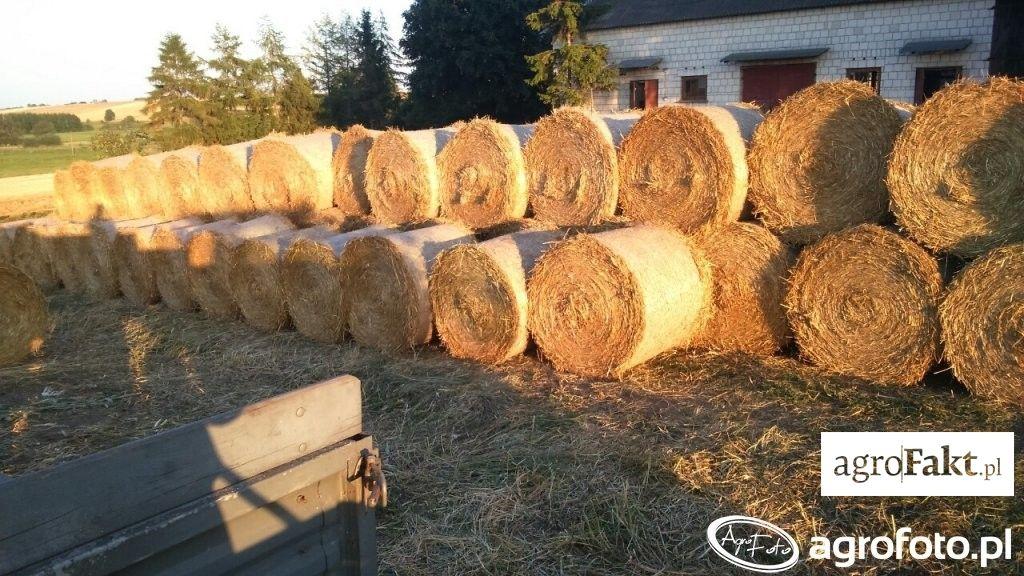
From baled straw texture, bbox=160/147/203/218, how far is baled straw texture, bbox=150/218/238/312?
0.71 metres

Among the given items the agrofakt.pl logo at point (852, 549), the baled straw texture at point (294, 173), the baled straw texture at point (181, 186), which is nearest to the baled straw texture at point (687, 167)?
the agrofakt.pl logo at point (852, 549)

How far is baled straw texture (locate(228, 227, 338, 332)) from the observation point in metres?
8.17

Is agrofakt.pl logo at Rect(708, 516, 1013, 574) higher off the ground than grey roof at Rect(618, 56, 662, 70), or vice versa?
grey roof at Rect(618, 56, 662, 70)

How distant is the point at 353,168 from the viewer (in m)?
8.87

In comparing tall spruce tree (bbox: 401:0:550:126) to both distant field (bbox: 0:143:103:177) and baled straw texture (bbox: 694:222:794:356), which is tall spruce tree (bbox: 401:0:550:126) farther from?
baled straw texture (bbox: 694:222:794:356)

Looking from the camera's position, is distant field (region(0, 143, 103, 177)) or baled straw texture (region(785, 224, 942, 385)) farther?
distant field (region(0, 143, 103, 177))

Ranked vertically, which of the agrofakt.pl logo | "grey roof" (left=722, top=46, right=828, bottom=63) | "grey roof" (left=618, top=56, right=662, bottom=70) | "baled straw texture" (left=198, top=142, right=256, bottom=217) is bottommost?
the agrofakt.pl logo

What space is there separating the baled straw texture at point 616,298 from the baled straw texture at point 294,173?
3595 mm

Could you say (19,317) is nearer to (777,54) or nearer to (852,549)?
(852,549)

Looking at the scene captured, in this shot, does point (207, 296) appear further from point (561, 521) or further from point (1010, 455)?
point (1010, 455)

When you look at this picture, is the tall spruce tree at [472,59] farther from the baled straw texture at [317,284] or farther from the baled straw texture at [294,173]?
the baled straw texture at [317,284]

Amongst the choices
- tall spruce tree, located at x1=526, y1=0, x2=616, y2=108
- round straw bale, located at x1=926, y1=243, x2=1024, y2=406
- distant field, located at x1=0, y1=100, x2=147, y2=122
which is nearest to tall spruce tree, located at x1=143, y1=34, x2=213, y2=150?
tall spruce tree, located at x1=526, y1=0, x2=616, y2=108

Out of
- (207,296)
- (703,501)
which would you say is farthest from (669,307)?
(207,296)

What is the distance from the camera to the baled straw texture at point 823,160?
5805mm
